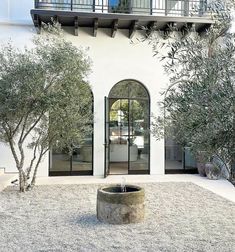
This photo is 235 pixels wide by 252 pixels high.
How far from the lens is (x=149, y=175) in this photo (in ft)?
39.2

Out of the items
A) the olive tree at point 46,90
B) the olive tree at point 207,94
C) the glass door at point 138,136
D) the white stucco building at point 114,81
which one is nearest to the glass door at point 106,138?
the white stucco building at point 114,81

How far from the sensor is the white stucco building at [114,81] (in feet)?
37.5

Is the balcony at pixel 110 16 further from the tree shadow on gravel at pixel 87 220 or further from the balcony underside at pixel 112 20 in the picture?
the tree shadow on gravel at pixel 87 220

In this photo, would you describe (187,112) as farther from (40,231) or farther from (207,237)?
(40,231)

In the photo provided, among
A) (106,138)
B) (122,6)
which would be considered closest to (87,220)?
(106,138)

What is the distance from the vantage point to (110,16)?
438 inches

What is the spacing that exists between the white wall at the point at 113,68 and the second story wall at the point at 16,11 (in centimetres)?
145

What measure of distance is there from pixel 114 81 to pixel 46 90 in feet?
13.6

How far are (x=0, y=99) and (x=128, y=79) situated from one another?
17.1 ft

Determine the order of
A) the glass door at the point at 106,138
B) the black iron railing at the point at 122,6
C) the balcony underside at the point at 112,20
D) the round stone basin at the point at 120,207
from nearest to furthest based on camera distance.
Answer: the round stone basin at the point at 120,207, the balcony underside at the point at 112,20, the glass door at the point at 106,138, the black iron railing at the point at 122,6

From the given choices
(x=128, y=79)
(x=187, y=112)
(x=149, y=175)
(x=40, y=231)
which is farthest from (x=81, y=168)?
(x=187, y=112)

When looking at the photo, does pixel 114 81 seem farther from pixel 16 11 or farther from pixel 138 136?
pixel 16 11

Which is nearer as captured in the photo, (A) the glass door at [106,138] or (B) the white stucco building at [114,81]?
(A) the glass door at [106,138]

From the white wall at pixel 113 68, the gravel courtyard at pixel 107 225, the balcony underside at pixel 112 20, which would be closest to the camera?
the gravel courtyard at pixel 107 225
